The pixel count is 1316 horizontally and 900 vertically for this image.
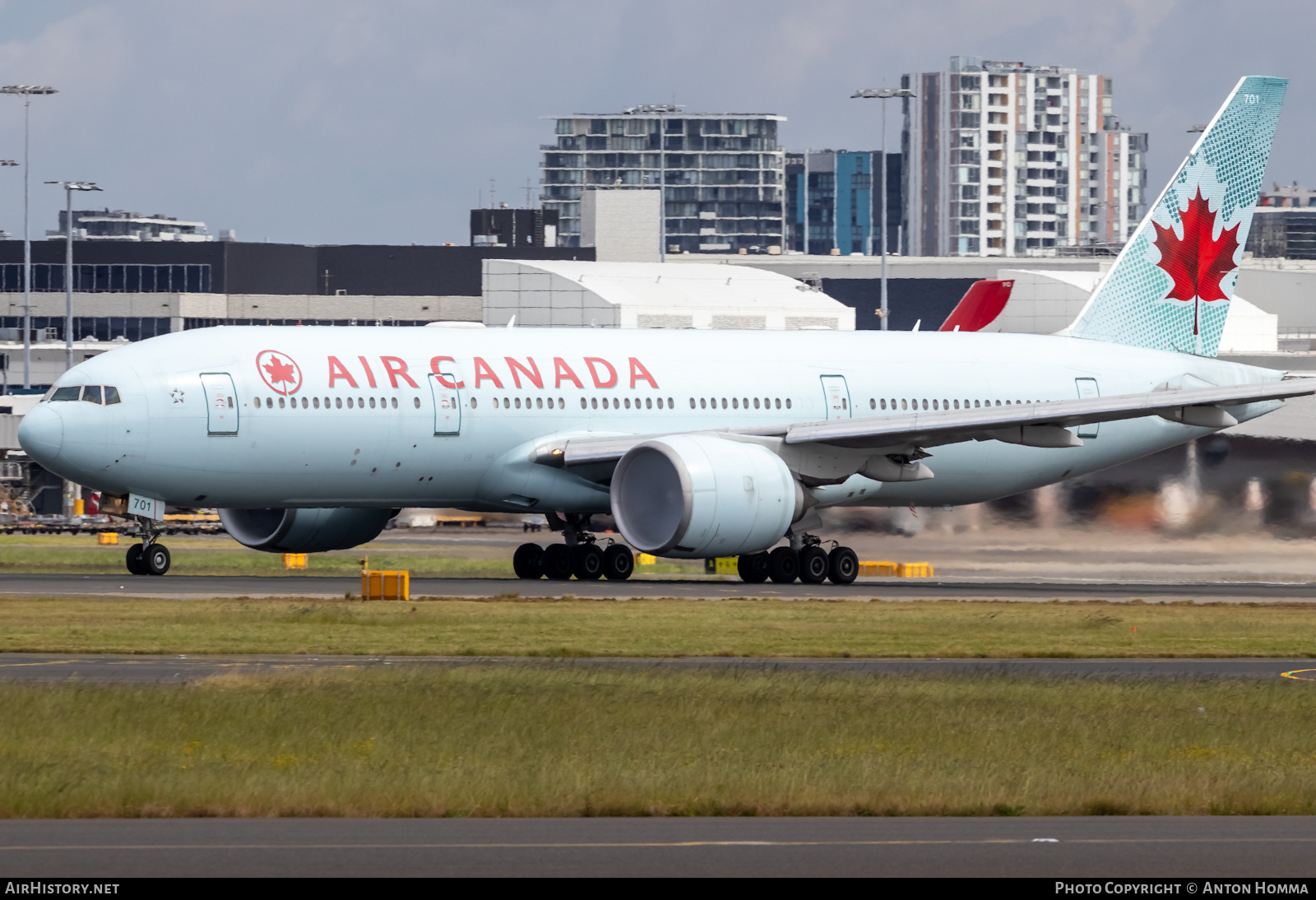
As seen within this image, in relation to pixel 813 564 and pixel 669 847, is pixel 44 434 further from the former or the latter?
pixel 669 847

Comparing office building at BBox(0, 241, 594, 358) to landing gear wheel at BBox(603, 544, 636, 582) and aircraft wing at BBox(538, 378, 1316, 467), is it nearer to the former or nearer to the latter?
landing gear wheel at BBox(603, 544, 636, 582)

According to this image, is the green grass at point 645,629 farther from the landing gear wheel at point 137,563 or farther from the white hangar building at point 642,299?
the white hangar building at point 642,299

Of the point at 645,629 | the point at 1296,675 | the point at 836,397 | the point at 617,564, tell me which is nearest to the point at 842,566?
the point at 836,397

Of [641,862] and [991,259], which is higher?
[991,259]

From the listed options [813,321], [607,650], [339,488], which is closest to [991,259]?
[813,321]

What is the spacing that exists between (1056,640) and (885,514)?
1767 cm

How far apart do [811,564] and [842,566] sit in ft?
2.07

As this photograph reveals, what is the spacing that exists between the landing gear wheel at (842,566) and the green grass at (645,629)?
6681mm

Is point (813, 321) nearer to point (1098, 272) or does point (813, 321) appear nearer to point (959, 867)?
point (1098, 272)

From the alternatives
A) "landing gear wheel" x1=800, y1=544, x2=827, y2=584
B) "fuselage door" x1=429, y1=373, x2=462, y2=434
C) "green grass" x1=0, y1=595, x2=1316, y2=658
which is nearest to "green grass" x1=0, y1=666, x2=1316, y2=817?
"green grass" x1=0, y1=595, x2=1316, y2=658

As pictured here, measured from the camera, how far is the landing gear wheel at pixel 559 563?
42.2 m

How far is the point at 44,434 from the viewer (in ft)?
120

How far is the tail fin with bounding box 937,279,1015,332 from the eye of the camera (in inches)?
2689
